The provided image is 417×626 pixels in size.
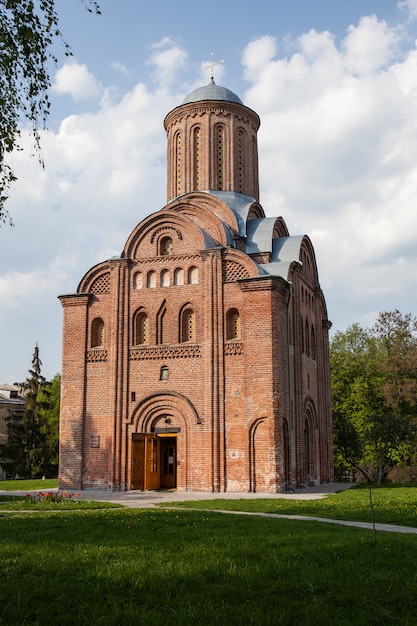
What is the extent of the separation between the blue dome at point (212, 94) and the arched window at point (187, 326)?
10141 millimetres

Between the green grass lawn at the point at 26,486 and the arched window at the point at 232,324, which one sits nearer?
the arched window at the point at 232,324

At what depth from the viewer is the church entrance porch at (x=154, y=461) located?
70.3ft

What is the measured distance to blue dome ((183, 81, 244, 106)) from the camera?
27125 mm

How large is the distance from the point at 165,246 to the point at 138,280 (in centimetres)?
158

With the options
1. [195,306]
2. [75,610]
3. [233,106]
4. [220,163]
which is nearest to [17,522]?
[75,610]

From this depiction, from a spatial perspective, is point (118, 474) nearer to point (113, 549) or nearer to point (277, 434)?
point (277, 434)

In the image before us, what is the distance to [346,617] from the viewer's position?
213 inches

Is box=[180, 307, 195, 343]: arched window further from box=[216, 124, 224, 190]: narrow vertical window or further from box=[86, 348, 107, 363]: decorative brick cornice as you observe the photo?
box=[216, 124, 224, 190]: narrow vertical window

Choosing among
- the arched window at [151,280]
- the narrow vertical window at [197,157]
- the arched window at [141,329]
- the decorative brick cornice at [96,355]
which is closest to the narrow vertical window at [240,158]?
the narrow vertical window at [197,157]

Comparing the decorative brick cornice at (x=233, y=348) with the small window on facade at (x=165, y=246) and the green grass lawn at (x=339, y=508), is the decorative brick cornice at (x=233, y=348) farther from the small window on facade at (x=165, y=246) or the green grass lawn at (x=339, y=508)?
the green grass lawn at (x=339, y=508)

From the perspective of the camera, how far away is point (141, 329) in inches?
899

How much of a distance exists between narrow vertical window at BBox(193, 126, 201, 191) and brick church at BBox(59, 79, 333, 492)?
5.35ft

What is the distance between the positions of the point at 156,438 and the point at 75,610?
53.9 feet

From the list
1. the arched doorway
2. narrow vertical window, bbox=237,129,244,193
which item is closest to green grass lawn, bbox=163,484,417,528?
the arched doorway
